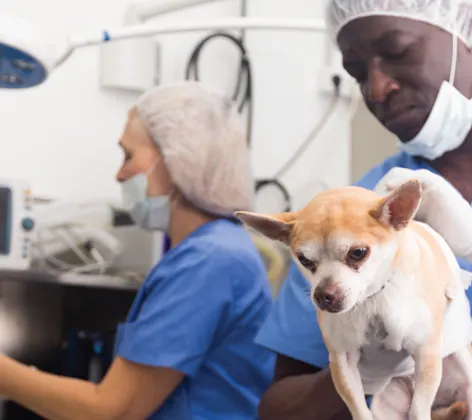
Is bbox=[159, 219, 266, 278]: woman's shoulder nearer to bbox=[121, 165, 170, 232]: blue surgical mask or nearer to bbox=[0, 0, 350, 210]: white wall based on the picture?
bbox=[121, 165, 170, 232]: blue surgical mask

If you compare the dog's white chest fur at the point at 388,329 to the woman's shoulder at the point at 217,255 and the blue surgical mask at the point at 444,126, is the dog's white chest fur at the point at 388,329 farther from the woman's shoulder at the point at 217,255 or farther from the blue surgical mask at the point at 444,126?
the woman's shoulder at the point at 217,255

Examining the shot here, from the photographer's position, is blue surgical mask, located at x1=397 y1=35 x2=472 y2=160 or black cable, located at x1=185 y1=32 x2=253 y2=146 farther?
black cable, located at x1=185 y1=32 x2=253 y2=146

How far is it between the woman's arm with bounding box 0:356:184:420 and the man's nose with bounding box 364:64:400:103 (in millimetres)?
559

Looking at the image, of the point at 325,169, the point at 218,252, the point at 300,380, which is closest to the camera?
the point at 300,380

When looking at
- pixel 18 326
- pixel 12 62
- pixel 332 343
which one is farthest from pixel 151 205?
pixel 332 343

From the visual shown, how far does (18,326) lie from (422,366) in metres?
1.21

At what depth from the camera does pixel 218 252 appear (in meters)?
1.02

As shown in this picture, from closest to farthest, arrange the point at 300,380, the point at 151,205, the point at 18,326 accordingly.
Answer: the point at 300,380, the point at 151,205, the point at 18,326

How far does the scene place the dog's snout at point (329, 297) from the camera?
38cm

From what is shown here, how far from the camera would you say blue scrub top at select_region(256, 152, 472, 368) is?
0.74m

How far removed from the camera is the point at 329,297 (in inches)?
14.8

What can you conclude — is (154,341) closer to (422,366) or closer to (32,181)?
(422,366)

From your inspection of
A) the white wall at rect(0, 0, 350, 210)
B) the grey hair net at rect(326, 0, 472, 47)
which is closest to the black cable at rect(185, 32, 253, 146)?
the white wall at rect(0, 0, 350, 210)

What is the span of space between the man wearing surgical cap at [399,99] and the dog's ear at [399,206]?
0.19m
